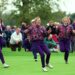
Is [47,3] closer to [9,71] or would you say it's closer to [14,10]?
[14,10]

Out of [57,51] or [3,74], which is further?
[57,51]

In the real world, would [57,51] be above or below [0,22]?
below

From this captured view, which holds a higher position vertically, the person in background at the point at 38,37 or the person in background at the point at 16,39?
the person in background at the point at 38,37

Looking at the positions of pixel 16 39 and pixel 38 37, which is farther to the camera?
pixel 16 39

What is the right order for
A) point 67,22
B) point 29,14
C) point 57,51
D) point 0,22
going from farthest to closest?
point 29,14, point 57,51, point 67,22, point 0,22

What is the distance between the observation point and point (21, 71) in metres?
17.3

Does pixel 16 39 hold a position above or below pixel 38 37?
below

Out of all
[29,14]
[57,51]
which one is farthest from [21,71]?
[29,14]

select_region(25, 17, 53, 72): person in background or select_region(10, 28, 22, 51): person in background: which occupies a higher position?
select_region(25, 17, 53, 72): person in background

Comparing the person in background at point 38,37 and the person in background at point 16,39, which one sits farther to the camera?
the person in background at point 16,39

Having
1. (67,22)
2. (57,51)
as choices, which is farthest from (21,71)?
(57,51)

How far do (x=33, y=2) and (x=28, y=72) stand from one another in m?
35.0

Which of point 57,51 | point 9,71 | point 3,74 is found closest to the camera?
point 3,74

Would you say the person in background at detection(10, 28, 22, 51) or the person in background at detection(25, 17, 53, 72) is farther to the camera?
the person in background at detection(10, 28, 22, 51)
